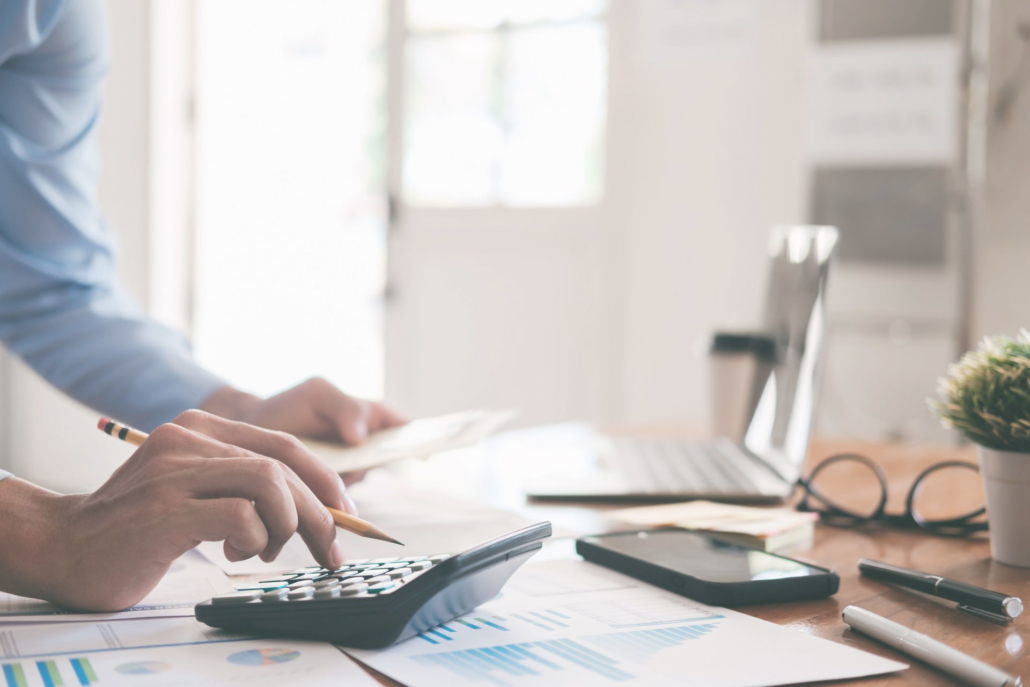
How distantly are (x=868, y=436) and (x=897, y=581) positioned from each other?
202 centimetres

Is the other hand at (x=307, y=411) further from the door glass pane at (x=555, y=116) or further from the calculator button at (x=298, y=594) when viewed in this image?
the door glass pane at (x=555, y=116)

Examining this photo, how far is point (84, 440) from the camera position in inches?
129

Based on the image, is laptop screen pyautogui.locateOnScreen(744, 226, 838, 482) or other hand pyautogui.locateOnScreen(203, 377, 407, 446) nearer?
other hand pyautogui.locateOnScreen(203, 377, 407, 446)

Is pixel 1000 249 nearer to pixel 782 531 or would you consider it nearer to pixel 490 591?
pixel 782 531

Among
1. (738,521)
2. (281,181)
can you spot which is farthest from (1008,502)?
(281,181)

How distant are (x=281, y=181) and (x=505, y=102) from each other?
1331mm

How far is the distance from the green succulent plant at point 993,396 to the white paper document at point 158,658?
460 mm

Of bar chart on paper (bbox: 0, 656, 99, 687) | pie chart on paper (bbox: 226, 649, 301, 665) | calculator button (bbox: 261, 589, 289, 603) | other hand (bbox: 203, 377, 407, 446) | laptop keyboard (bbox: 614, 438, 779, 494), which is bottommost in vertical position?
laptop keyboard (bbox: 614, 438, 779, 494)

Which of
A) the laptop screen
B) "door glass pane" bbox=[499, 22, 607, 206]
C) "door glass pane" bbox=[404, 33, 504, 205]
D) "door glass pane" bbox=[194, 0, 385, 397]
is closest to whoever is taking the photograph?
the laptop screen

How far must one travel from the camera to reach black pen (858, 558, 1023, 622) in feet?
1.67

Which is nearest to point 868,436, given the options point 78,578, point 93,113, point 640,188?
point 640,188

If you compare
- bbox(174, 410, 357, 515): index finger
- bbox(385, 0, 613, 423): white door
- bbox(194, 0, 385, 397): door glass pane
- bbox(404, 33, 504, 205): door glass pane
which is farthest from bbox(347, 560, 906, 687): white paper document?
bbox(194, 0, 385, 397): door glass pane

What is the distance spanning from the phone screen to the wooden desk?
25 mm

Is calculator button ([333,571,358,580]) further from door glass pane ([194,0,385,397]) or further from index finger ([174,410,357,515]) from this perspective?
door glass pane ([194,0,385,397])
